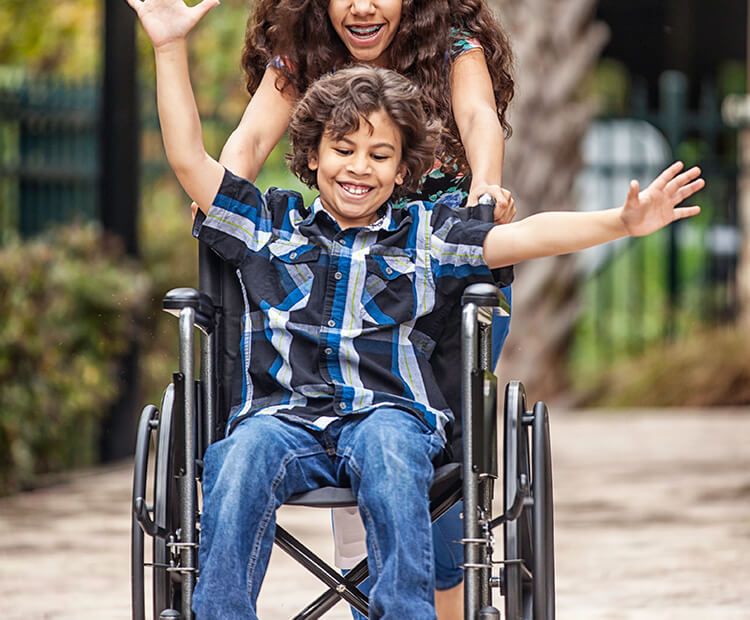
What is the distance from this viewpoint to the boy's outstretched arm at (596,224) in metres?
2.61

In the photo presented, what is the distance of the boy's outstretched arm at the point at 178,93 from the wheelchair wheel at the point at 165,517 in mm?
441

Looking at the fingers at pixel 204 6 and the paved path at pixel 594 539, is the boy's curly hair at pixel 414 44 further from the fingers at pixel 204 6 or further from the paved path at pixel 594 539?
the paved path at pixel 594 539

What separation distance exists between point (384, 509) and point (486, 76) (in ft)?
3.69

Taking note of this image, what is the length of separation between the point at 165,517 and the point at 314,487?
29cm

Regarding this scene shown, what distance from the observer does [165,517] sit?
8.85ft

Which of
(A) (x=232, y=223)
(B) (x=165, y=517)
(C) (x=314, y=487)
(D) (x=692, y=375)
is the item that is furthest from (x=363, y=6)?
(D) (x=692, y=375)

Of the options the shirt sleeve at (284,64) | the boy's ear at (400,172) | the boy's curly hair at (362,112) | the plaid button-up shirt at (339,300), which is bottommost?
the plaid button-up shirt at (339,300)

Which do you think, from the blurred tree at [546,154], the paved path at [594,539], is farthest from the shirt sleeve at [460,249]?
the blurred tree at [546,154]

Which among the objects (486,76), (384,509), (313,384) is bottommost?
(384,509)

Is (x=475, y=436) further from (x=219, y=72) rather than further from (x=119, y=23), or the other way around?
(x=219, y=72)

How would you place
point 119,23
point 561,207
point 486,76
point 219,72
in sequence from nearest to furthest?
point 486,76 < point 119,23 < point 561,207 < point 219,72

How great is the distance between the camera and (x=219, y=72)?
1148cm

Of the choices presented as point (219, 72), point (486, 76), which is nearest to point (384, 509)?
point (486, 76)

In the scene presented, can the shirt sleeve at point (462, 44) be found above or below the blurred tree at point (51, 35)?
below
